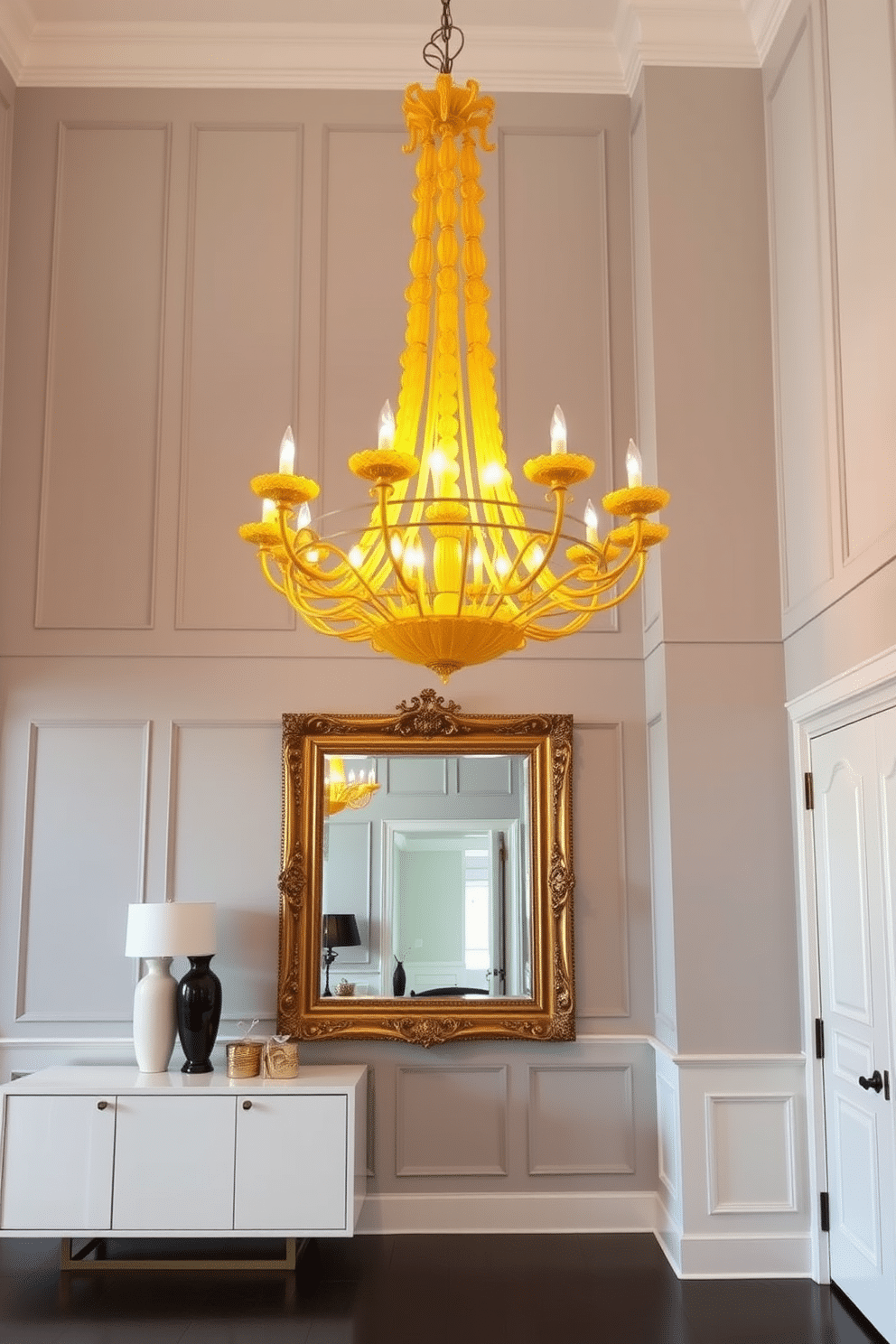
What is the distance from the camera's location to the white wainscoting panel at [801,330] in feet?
14.6

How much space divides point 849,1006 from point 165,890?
9.41ft

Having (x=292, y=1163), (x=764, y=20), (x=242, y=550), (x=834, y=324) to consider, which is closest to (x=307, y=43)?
(x=764, y=20)

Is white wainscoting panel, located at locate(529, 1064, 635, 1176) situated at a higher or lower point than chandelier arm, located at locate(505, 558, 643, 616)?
lower

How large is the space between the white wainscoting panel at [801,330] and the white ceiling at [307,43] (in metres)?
0.97

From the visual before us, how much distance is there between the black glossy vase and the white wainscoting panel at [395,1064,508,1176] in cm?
84

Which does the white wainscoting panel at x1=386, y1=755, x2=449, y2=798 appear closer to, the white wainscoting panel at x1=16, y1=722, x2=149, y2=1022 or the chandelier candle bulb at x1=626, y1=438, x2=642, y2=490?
the white wainscoting panel at x1=16, y1=722, x2=149, y2=1022

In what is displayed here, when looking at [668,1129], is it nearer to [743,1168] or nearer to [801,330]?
[743,1168]

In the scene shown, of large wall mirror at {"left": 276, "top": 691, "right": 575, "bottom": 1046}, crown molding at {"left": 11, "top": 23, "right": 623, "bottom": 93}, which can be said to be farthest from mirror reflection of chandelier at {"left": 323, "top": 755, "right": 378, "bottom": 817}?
crown molding at {"left": 11, "top": 23, "right": 623, "bottom": 93}

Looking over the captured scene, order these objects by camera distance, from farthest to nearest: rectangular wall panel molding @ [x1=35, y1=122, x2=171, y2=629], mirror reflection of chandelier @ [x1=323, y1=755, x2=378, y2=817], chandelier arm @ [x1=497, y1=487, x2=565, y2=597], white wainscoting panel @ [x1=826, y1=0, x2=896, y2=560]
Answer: rectangular wall panel molding @ [x1=35, y1=122, x2=171, y2=629]
mirror reflection of chandelier @ [x1=323, y1=755, x2=378, y2=817]
white wainscoting panel @ [x1=826, y1=0, x2=896, y2=560]
chandelier arm @ [x1=497, y1=487, x2=565, y2=597]

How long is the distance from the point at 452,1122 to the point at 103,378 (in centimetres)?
374

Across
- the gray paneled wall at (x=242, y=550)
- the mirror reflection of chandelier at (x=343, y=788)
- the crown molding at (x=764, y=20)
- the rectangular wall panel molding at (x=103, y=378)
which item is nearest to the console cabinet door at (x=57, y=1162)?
the gray paneled wall at (x=242, y=550)

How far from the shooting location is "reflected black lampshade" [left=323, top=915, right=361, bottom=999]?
5.11 metres

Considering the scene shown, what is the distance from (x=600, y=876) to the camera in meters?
5.22

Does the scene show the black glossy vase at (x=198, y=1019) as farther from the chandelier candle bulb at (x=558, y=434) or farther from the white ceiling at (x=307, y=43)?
the white ceiling at (x=307, y=43)
